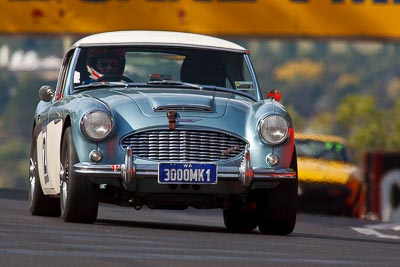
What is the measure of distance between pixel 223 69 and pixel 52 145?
4.98ft

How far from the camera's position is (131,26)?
30297 mm

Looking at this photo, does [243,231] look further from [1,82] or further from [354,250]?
[1,82]

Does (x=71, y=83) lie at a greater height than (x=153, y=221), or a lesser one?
greater

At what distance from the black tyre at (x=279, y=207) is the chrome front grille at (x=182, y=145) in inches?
17.8

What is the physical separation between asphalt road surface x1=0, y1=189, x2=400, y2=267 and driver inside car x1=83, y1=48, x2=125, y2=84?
1125 millimetres

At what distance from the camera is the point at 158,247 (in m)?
9.08

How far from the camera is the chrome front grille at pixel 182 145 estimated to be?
10.7m

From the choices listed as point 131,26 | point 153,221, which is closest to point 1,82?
point 131,26

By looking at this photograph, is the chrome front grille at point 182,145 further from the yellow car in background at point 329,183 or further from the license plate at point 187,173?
the yellow car in background at point 329,183

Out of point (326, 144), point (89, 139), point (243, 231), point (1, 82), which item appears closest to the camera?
point (89, 139)

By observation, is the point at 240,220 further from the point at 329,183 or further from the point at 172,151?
the point at 329,183

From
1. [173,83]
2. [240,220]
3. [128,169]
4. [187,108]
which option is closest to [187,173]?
[128,169]

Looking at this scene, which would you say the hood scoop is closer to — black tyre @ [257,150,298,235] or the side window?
black tyre @ [257,150,298,235]

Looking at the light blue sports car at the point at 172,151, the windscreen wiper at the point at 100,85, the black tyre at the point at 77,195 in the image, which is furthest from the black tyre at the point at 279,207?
the windscreen wiper at the point at 100,85
